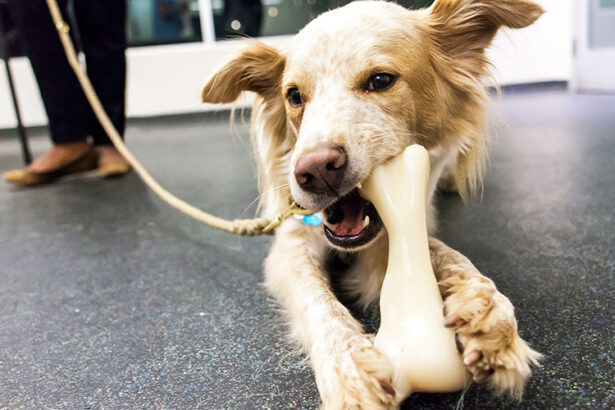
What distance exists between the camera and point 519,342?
0.86 metres

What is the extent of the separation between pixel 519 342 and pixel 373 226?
1.46ft

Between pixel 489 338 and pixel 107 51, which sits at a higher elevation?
pixel 107 51

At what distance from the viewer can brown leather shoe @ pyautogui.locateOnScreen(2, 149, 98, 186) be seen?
10.9ft

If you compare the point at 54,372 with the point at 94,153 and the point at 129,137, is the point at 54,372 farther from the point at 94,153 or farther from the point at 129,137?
the point at 129,137

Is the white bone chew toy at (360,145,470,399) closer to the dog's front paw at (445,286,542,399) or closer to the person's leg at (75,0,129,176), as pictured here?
the dog's front paw at (445,286,542,399)

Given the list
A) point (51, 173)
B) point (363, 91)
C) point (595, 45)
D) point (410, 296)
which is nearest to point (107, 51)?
point (51, 173)

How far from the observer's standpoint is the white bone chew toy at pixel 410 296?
0.84m

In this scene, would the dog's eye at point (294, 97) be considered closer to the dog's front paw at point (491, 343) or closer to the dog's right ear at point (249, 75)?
the dog's right ear at point (249, 75)

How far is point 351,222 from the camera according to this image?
1.25 meters

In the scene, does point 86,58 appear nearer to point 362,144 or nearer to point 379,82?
point 379,82

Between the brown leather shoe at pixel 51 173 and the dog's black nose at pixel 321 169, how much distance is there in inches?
108

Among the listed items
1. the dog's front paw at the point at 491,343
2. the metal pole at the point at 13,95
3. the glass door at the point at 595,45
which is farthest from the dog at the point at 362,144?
the glass door at the point at 595,45

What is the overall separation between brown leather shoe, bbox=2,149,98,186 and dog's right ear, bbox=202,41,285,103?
206cm

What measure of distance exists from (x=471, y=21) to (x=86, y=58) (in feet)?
8.35
